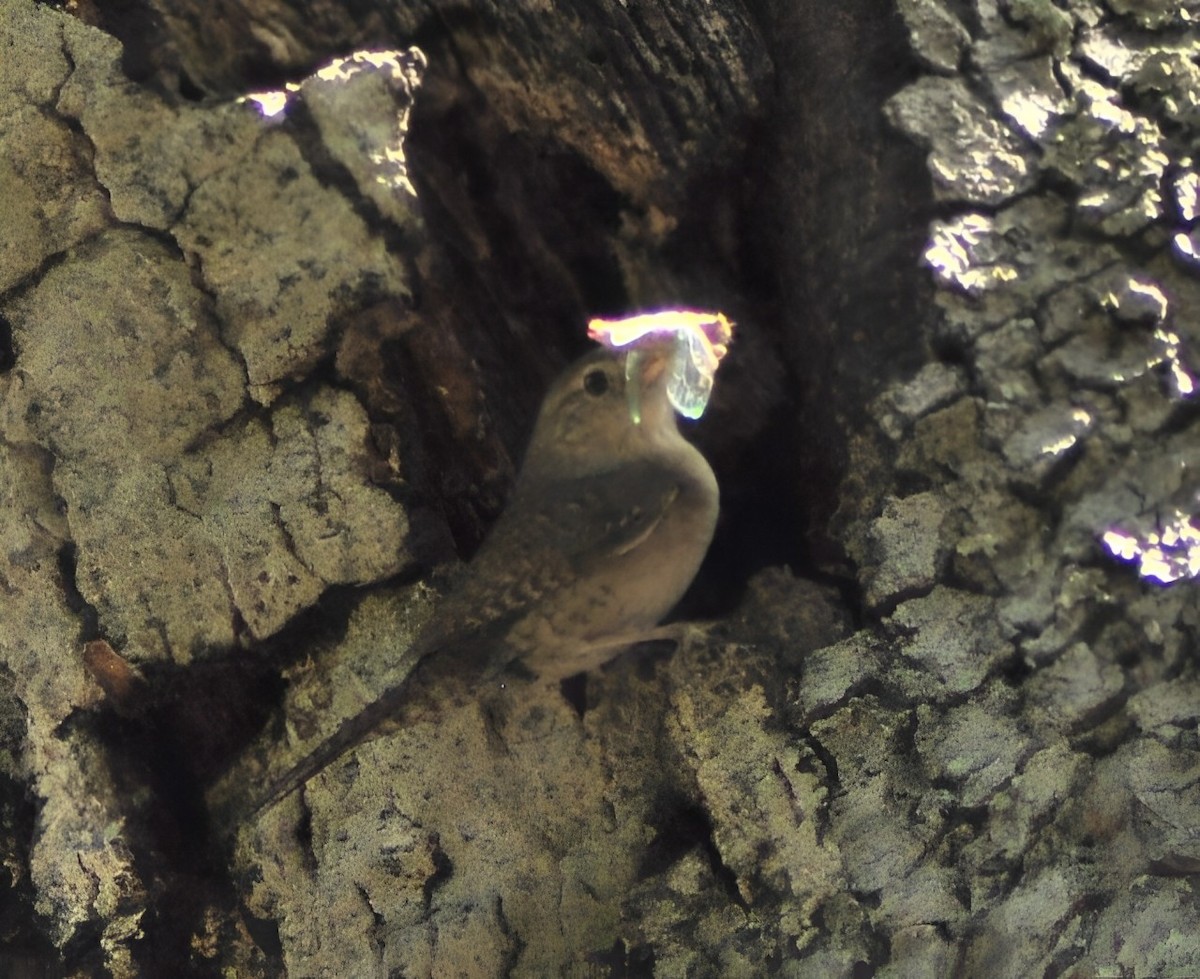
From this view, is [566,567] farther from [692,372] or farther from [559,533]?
[692,372]

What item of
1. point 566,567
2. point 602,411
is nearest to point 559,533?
point 566,567

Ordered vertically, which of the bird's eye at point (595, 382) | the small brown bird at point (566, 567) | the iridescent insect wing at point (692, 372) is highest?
the bird's eye at point (595, 382)

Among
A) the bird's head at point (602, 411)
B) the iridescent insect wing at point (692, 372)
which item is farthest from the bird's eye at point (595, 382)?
the iridescent insect wing at point (692, 372)

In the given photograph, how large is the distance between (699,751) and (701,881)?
0.68 feet

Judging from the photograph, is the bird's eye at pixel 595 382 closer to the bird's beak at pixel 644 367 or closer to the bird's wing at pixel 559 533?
the bird's beak at pixel 644 367

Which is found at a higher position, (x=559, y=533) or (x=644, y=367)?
(x=644, y=367)

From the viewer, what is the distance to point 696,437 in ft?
6.00

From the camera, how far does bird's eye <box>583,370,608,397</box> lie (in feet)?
5.91

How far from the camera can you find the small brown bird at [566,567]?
1.79 metres

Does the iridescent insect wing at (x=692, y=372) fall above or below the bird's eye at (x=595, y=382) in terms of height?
below

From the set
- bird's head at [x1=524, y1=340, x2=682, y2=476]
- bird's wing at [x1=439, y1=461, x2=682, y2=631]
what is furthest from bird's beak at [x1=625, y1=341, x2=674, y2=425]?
bird's wing at [x1=439, y1=461, x2=682, y2=631]

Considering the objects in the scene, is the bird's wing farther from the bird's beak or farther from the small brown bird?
the bird's beak

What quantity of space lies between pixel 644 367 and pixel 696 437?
141 millimetres

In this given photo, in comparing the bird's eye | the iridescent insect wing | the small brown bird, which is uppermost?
the bird's eye
